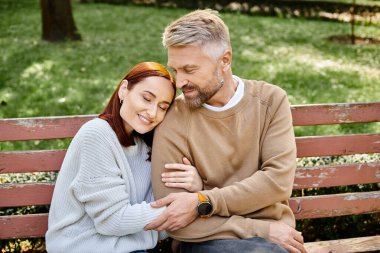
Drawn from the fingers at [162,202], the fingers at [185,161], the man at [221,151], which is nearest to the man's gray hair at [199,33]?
the man at [221,151]

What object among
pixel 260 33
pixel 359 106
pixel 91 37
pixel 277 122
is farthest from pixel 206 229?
pixel 260 33

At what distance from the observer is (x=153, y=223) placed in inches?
119

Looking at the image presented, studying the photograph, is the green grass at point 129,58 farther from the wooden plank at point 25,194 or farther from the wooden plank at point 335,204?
the wooden plank at point 335,204

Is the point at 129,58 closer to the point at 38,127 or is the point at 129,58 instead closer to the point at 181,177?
the point at 38,127

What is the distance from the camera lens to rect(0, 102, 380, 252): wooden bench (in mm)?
3410

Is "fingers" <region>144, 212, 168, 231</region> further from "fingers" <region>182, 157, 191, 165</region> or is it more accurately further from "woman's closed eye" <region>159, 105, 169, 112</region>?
"woman's closed eye" <region>159, 105, 169, 112</region>

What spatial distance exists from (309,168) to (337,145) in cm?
25

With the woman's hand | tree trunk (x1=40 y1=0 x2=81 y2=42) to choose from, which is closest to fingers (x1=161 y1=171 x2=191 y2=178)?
the woman's hand

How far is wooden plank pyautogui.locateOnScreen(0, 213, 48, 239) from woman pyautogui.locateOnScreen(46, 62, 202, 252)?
0.43 meters

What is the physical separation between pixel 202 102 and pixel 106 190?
758mm

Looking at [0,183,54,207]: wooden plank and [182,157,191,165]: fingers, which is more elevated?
[182,157,191,165]: fingers

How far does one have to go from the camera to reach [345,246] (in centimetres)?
382

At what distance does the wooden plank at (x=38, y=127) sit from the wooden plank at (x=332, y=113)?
A: 1.41 metres

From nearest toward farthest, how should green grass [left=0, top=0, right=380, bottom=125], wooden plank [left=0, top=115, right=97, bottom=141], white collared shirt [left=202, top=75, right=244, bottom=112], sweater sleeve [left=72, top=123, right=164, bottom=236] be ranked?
sweater sleeve [left=72, top=123, right=164, bottom=236] → white collared shirt [left=202, top=75, right=244, bottom=112] → wooden plank [left=0, top=115, right=97, bottom=141] → green grass [left=0, top=0, right=380, bottom=125]
